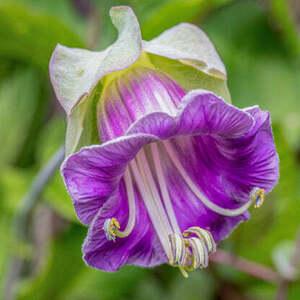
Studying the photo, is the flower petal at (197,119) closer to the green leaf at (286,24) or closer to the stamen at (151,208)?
the stamen at (151,208)

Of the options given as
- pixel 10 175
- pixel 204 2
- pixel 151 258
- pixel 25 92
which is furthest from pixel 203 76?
pixel 25 92

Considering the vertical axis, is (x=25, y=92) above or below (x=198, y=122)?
below

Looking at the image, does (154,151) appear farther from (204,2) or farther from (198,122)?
(204,2)

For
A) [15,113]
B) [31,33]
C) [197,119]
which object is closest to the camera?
[197,119]

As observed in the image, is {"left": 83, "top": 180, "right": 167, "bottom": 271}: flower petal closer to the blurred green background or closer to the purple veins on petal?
the purple veins on petal

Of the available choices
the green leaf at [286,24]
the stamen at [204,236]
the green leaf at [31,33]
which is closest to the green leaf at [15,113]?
the green leaf at [31,33]

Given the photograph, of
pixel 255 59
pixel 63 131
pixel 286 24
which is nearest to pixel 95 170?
pixel 63 131

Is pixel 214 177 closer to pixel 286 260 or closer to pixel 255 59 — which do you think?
pixel 286 260
